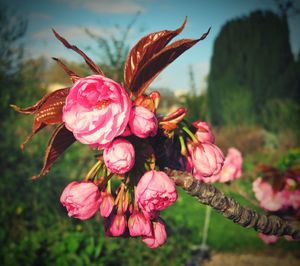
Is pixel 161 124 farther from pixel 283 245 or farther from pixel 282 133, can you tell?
pixel 282 133

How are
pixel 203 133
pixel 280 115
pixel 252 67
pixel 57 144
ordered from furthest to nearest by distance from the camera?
pixel 252 67 < pixel 280 115 < pixel 203 133 < pixel 57 144

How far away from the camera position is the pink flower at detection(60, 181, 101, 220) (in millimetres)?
863

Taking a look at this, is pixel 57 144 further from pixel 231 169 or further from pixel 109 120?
pixel 231 169

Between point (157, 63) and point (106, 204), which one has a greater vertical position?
point (157, 63)

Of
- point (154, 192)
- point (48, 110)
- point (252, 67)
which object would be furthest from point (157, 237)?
point (252, 67)

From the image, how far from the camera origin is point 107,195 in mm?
942

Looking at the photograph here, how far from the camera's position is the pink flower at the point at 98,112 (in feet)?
2.44

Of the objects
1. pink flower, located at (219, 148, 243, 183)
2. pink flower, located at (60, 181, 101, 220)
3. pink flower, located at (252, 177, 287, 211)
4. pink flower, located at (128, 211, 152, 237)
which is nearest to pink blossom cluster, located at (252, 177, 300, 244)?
pink flower, located at (252, 177, 287, 211)

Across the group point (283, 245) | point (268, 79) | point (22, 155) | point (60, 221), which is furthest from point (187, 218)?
point (268, 79)

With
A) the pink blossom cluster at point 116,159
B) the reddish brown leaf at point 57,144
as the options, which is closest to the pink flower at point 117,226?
the pink blossom cluster at point 116,159

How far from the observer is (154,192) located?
2.58ft

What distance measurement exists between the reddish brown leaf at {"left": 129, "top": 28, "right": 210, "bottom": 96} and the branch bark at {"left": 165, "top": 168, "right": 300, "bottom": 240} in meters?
0.26

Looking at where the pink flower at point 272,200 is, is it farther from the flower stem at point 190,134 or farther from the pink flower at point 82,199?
the pink flower at point 82,199

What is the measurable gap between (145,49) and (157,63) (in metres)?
0.05
